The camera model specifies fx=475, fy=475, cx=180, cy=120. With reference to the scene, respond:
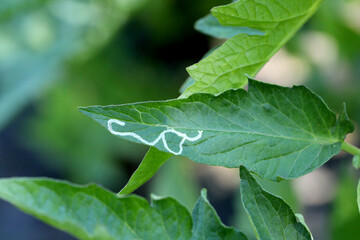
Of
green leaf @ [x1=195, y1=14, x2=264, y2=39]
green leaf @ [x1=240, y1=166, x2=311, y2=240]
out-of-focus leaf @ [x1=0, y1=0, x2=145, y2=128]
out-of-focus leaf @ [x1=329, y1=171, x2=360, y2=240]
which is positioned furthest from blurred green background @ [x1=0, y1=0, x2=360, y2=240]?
green leaf @ [x1=240, y1=166, x2=311, y2=240]

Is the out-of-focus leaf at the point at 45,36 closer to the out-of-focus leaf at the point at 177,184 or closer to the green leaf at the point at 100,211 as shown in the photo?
the out-of-focus leaf at the point at 177,184

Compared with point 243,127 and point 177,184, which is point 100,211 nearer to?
point 243,127

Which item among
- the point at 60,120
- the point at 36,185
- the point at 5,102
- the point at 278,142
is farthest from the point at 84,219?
the point at 60,120

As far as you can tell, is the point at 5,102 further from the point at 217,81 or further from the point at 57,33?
A: the point at 217,81

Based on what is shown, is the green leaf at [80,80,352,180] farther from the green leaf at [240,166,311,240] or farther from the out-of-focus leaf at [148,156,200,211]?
the out-of-focus leaf at [148,156,200,211]

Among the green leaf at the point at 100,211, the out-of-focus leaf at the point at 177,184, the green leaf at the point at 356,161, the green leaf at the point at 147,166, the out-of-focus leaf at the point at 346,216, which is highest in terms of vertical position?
the green leaf at the point at 147,166

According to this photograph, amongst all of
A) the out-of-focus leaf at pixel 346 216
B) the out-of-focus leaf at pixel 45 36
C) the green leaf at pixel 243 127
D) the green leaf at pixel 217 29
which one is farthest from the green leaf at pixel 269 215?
the out-of-focus leaf at pixel 45 36
